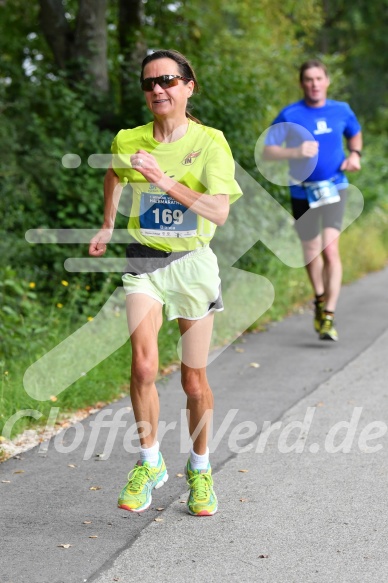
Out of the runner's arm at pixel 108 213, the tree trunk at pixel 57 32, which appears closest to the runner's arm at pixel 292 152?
the tree trunk at pixel 57 32

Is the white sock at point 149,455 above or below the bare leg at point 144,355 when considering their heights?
below

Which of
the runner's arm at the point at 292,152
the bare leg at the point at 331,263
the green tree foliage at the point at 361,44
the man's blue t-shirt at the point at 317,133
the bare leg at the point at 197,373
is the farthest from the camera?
the green tree foliage at the point at 361,44

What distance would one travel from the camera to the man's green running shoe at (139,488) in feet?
15.3

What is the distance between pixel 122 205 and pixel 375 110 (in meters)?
29.8

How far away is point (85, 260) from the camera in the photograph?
9.50m

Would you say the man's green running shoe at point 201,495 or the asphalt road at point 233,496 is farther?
the man's green running shoe at point 201,495

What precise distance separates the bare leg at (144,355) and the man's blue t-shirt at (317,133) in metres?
4.42

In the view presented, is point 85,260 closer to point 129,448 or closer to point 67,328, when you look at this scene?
point 67,328

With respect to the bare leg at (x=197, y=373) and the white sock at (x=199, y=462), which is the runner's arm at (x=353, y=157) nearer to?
the bare leg at (x=197, y=373)

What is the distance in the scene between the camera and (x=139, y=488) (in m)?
4.72

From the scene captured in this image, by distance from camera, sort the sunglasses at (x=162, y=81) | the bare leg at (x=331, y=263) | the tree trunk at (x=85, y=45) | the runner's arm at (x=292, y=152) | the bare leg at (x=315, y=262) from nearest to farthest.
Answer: the sunglasses at (x=162, y=81)
the runner's arm at (x=292, y=152)
the bare leg at (x=331, y=263)
the bare leg at (x=315, y=262)
the tree trunk at (x=85, y=45)

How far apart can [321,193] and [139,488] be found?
476cm

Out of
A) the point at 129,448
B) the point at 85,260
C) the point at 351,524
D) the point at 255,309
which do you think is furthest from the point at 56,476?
the point at 255,309

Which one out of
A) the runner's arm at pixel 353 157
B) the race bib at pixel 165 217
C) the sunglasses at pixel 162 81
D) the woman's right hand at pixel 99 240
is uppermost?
the sunglasses at pixel 162 81
